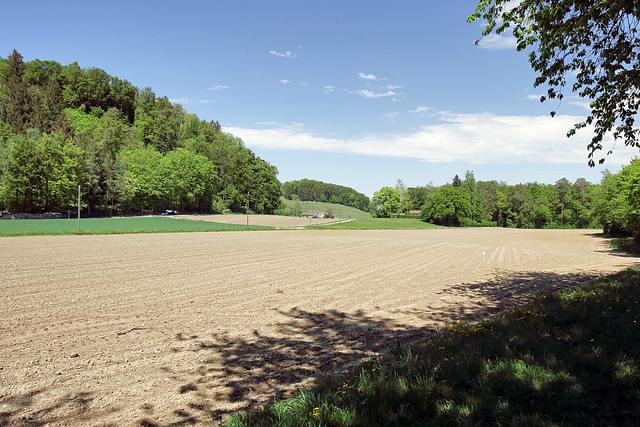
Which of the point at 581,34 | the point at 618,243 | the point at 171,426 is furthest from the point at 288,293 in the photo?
the point at 618,243

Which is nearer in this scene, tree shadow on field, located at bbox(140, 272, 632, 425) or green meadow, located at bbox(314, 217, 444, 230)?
tree shadow on field, located at bbox(140, 272, 632, 425)

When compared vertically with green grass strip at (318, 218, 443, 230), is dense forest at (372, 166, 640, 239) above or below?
above

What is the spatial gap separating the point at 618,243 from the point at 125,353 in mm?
49687

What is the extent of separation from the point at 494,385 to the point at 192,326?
7.20 metres

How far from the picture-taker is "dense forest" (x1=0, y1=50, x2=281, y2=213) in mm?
66562

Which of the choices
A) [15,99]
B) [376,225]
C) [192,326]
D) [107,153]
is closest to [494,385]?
[192,326]

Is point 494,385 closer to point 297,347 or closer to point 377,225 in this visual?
point 297,347

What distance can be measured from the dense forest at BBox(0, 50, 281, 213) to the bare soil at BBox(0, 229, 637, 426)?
52628 millimetres

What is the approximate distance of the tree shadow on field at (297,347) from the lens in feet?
17.0

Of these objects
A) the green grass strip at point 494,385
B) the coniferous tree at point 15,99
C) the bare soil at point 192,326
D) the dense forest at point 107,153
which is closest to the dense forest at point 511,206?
the dense forest at point 107,153

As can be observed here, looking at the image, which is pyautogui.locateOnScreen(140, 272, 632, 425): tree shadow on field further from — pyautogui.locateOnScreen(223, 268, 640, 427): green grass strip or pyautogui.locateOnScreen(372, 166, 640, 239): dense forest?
pyautogui.locateOnScreen(372, 166, 640, 239): dense forest

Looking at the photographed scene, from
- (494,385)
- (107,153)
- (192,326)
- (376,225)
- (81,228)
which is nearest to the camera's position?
(494,385)

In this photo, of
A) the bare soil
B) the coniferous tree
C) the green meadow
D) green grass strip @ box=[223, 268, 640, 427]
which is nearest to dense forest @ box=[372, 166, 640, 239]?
the green meadow

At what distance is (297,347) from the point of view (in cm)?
732
